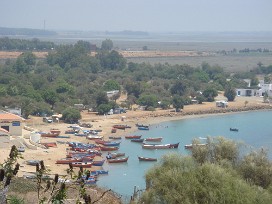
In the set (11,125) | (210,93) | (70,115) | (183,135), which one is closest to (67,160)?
(11,125)

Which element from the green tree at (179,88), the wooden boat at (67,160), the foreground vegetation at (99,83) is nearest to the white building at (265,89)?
the foreground vegetation at (99,83)

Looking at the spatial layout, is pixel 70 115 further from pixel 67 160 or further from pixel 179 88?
pixel 179 88

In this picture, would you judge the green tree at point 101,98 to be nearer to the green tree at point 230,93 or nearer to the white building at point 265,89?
the green tree at point 230,93

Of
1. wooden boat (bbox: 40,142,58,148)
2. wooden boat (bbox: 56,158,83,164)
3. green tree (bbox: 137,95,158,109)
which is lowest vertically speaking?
green tree (bbox: 137,95,158,109)

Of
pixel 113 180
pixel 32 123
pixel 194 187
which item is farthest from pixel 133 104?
pixel 194 187

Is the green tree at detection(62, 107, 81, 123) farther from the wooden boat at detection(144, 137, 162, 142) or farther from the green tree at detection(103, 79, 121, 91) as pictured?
the green tree at detection(103, 79, 121, 91)

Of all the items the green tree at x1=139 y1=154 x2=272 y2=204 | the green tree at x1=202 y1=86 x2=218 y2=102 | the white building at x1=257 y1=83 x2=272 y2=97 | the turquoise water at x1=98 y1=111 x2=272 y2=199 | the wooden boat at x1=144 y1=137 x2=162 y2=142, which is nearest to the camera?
the green tree at x1=139 y1=154 x2=272 y2=204

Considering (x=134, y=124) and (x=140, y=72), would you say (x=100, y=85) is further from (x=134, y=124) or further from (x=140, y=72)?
(x=134, y=124)

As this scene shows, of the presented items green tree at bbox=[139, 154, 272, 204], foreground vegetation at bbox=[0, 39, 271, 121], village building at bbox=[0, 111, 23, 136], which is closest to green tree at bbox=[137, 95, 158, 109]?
foreground vegetation at bbox=[0, 39, 271, 121]
